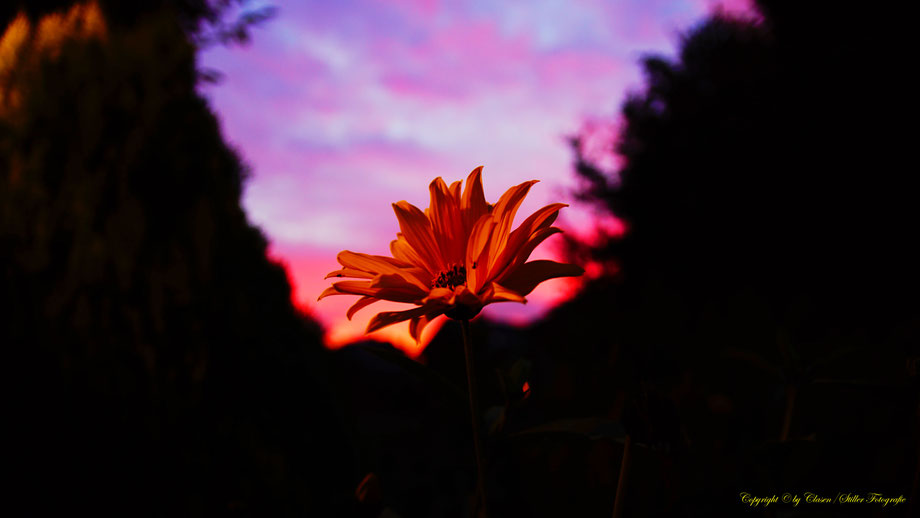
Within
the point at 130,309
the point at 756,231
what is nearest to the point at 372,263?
the point at 130,309

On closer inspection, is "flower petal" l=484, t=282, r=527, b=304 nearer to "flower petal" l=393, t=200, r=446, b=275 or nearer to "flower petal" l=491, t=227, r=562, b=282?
"flower petal" l=491, t=227, r=562, b=282

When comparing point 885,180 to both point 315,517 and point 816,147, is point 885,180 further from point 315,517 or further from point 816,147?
point 315,517

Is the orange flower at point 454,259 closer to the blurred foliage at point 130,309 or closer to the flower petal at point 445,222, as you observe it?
the flower petal at point 445,222

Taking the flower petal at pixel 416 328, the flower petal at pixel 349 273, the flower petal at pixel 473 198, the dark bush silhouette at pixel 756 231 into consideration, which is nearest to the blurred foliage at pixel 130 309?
the dark bush silhouette at pixel 756 231

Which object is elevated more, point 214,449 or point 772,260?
point 772,260

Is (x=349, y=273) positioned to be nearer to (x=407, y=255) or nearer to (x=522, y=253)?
(x=407, y=255)

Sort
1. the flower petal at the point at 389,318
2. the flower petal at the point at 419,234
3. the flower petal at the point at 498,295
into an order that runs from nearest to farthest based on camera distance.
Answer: the flower petal at the point at 498,295, the flower petal at the point at 389,318, the flower petal at the point at 419,234

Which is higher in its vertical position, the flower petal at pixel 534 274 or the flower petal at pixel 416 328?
the flower petal at pixel 534 274

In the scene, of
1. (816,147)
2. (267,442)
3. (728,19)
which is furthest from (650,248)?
(267,442)
